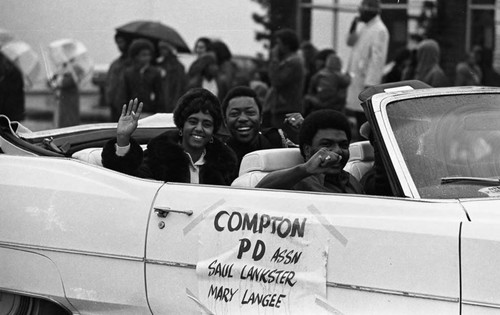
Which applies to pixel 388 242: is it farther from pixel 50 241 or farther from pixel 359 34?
pixel 359 34

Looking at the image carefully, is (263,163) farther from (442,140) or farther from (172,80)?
(172,80)

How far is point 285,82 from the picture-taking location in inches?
432

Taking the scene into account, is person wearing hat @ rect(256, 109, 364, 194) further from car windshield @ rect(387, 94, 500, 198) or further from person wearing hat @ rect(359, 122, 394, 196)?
car windshield @ rect(387, 94, 500, 198)

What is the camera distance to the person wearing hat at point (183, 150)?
5.54 meters

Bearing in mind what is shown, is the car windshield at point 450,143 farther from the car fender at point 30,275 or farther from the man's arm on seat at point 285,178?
the car fender at point 30,275

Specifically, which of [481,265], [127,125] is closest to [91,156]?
[127,125]

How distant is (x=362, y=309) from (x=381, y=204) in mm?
437

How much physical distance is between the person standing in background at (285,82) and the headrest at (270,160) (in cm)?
529

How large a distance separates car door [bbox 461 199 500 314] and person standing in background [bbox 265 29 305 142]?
262 inches

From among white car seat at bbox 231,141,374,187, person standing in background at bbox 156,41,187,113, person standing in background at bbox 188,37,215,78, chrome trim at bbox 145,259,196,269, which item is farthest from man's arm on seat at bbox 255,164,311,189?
person standing in background at bbox 156,41,187,113

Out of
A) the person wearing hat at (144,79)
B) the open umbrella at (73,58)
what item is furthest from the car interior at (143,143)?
the open umbrella at (73,58)

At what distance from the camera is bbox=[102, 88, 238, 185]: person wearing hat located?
18.2 feet

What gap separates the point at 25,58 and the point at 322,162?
10024 mm

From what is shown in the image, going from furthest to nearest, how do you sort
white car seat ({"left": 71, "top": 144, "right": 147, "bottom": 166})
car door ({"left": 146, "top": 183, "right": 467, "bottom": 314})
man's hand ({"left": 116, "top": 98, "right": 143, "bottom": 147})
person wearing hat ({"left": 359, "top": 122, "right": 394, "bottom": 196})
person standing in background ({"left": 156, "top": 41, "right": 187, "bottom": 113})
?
1. person standing in background ({"left": 156, "top": 41, "right": 187, "bottom": 113})
2. white car seat ({"left": 71, "top": 144, "right": 147, "bottom": 166})
3. man's hand ({"left": 116, "top": 98, "right": 143, "bottom": 147})
4. person wearing hat ({"left": 359, "top": 122, "right": 394, "bottom": 196})
5. car door ({"left": 146, "top": 183, "right": 467, "bottom": 314})
